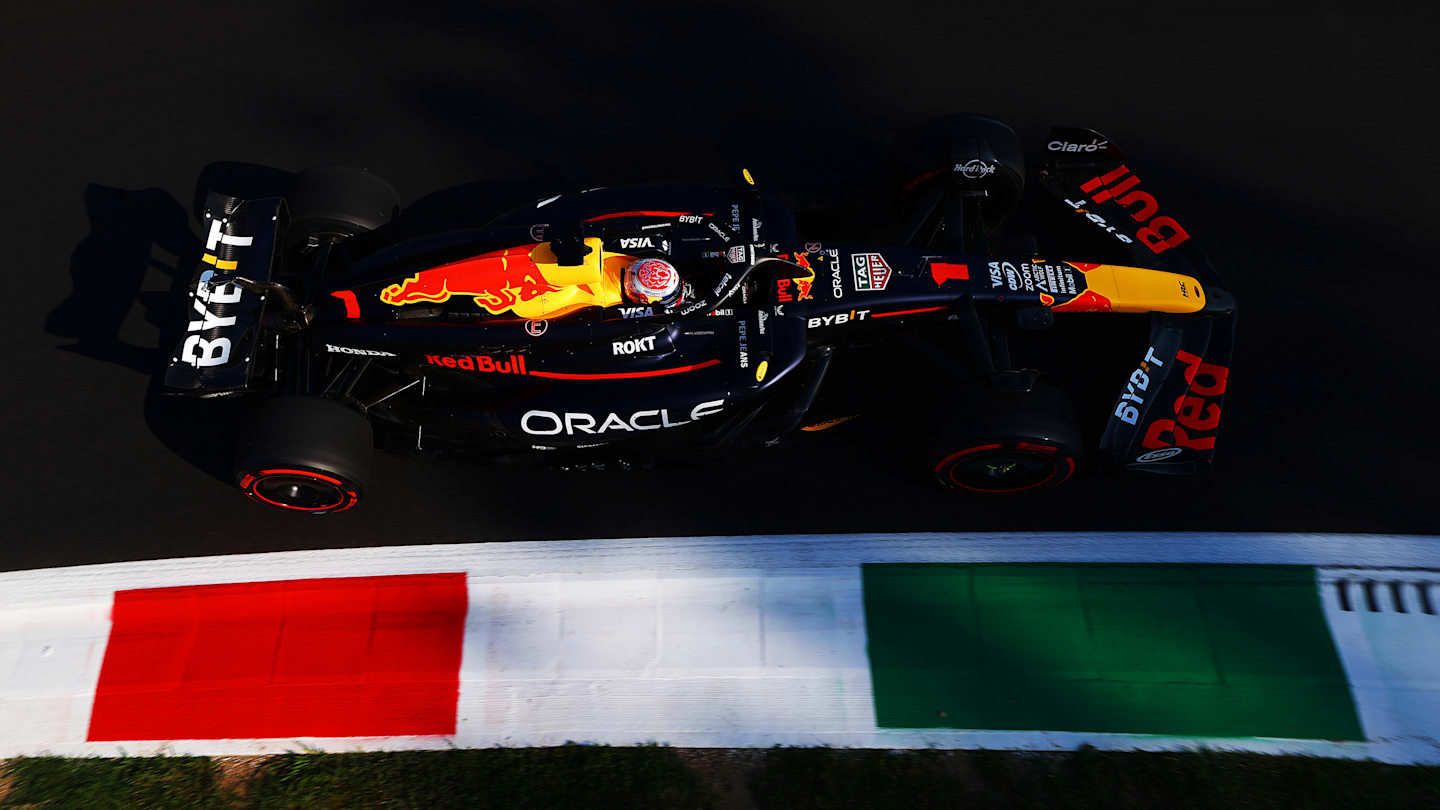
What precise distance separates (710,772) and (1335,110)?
23.1ft

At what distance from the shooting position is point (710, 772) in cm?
501

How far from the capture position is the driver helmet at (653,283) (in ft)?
16.3

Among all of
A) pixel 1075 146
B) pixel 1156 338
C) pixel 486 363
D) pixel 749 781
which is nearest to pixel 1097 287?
pixel 1156 338

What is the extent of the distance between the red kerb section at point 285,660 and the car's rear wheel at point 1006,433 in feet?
9.88

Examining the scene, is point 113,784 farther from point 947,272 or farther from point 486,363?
point 947,272

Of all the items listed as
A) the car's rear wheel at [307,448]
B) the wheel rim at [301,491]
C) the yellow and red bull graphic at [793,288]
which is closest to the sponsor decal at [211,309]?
the car's rear wheel at [307,448]

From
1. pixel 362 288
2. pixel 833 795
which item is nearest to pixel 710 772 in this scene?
pixel 833 795

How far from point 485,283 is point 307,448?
1.30m

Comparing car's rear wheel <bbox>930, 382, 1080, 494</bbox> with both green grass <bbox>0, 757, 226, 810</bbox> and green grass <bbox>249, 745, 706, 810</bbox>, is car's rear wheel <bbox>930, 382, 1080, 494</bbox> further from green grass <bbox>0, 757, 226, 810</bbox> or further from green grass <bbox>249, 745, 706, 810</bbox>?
green grass <bbox>0, 757, 226, 810</bbox>

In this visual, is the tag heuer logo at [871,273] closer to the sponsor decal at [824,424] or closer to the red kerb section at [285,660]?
the sponsor decal at [824,424]

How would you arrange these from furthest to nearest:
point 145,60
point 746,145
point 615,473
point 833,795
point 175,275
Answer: point 145,60, point 746,145, point 175,275, point 615,473, point 833,795

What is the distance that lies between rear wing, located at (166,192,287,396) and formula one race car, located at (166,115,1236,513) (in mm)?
12

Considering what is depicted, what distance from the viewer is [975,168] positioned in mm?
5844

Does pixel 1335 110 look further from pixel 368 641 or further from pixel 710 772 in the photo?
pixel 368 641
